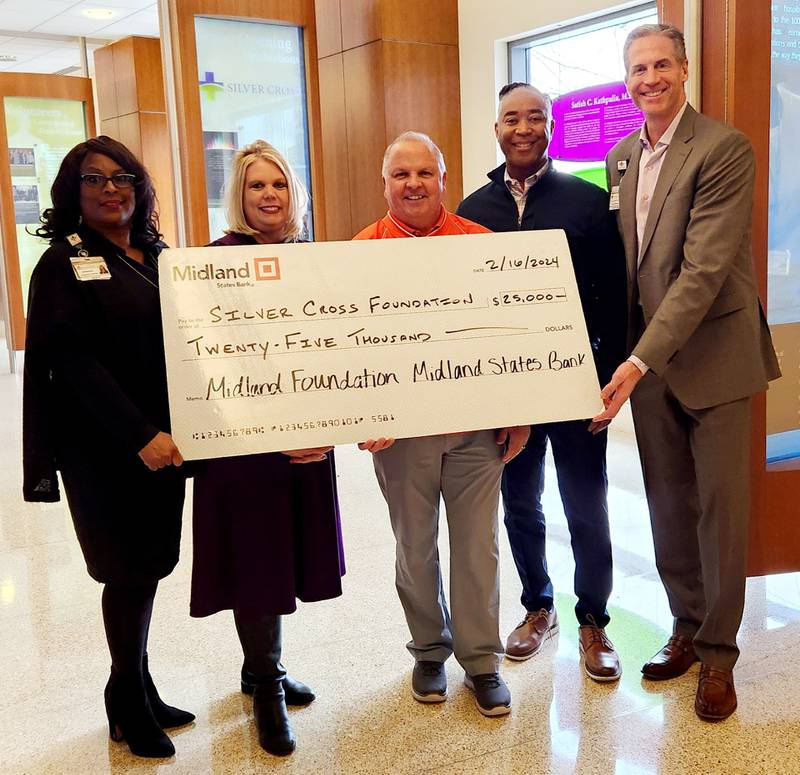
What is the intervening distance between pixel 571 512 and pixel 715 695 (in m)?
0.62

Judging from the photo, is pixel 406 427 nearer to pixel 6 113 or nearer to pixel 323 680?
pixel 323 680

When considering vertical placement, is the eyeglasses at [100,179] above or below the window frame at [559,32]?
below

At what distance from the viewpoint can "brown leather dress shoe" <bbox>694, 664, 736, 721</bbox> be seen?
223 centimetres

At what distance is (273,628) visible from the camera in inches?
86.6

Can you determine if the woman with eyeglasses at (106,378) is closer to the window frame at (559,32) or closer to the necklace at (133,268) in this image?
the necklace at (133,268)

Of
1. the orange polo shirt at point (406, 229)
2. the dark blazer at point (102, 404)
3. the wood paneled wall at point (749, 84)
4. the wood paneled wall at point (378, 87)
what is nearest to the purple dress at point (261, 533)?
the dark blazer at point (102, 404)

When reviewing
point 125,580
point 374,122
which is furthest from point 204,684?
point 374,122

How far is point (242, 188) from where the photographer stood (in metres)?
2.06

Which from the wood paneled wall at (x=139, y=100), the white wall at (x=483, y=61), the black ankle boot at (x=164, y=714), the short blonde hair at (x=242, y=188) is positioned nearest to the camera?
the short blonde hair at (x=242, y=188)

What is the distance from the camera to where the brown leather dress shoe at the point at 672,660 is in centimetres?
243

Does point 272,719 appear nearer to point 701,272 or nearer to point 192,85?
point 701,272

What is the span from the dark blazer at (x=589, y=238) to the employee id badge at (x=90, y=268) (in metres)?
1.10

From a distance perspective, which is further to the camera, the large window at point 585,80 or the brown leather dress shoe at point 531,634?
the large window at point 585,80

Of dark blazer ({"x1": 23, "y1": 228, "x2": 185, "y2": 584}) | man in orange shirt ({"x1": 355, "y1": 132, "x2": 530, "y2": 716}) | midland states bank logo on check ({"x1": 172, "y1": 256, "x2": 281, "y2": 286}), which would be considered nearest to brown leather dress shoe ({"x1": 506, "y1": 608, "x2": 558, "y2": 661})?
man in orange shirt ({"x1": 355, "y1": 132, "x2": 530, "y2": 716})
